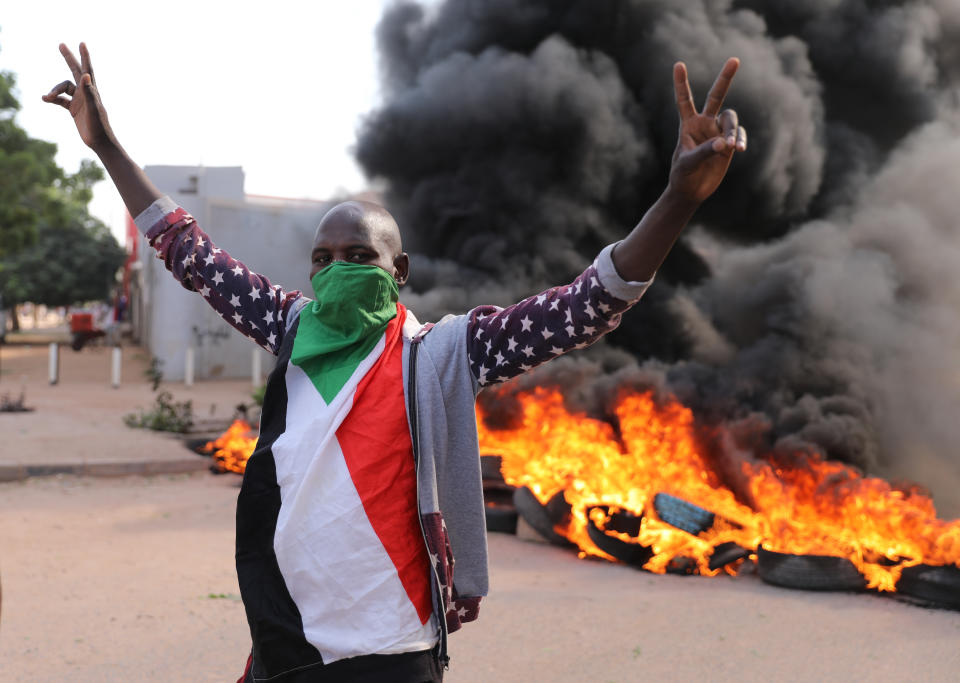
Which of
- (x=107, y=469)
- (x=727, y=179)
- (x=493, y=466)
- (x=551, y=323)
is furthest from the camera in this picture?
(x=727, y=179)

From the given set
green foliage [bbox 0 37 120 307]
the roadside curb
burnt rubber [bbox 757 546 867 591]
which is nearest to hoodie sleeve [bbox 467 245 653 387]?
burnt rubber [bbox 757 546 867 591]

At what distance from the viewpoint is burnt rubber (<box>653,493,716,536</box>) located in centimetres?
572

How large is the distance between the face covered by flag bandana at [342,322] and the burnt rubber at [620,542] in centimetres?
426

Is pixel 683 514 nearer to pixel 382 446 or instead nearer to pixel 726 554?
pixel 726 554

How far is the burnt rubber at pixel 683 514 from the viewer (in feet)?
18.8

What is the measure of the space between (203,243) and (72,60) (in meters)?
0.67

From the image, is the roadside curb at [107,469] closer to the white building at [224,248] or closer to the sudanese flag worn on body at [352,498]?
the sudanese flag worn on body at [352,498]

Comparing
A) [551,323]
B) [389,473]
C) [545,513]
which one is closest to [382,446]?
[389,473]

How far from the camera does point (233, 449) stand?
27.8 ft

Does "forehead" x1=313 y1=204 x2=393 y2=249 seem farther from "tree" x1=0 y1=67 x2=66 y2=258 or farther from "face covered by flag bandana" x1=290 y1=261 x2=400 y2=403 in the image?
"tree" x1=0 y1=67 x2=66 y2=258

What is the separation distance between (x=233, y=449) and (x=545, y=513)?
375 cm

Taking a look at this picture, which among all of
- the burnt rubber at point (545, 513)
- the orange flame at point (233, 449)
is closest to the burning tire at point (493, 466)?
the burnt rubber at point (545, 513)

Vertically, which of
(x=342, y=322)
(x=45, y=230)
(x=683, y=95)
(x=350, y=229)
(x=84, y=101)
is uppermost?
(x=45, y=230)

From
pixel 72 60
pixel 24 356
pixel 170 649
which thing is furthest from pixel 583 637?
pixel 24 356
